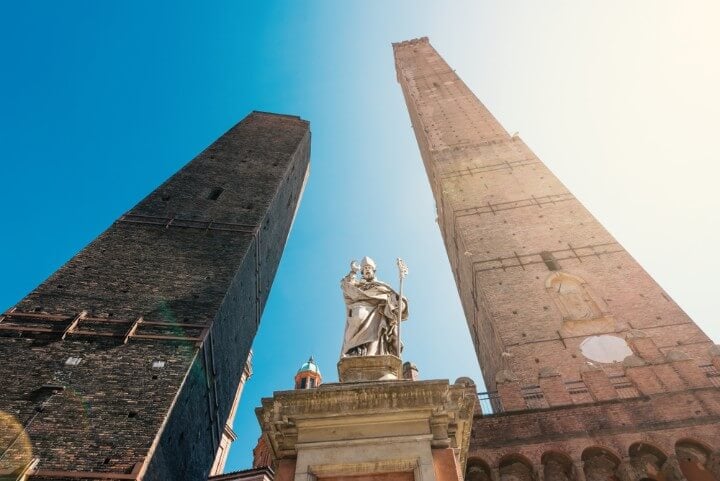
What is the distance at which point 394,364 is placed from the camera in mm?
4332

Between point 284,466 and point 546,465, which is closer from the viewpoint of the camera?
point 284,466

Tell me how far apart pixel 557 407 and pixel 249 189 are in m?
11.6

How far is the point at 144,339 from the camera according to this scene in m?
9.33

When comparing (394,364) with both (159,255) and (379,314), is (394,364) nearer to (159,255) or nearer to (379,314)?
(379,314)

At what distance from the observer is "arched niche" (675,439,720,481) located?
698 centimetres

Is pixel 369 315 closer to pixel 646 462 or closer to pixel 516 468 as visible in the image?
pixel 516 468

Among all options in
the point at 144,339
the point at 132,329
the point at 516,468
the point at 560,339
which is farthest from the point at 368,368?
the point at 560,339

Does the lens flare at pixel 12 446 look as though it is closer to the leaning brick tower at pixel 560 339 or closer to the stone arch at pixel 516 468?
the leaning brick tower at pixel 560 339

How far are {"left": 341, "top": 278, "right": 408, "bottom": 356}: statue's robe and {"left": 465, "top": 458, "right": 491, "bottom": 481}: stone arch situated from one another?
12.1 feet

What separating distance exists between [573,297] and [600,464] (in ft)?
19.5

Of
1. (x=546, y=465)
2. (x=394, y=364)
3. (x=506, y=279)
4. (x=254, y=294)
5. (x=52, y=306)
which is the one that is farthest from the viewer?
(x=254, y=294)

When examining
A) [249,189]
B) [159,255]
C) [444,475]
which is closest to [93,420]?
[159,255]

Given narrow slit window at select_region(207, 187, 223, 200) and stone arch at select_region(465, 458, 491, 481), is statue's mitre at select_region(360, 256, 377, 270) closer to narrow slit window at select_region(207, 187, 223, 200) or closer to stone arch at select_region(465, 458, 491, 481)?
stone arch at select_region(465, 458, 491, 481)

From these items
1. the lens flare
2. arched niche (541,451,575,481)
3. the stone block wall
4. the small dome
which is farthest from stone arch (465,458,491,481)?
the small dome
